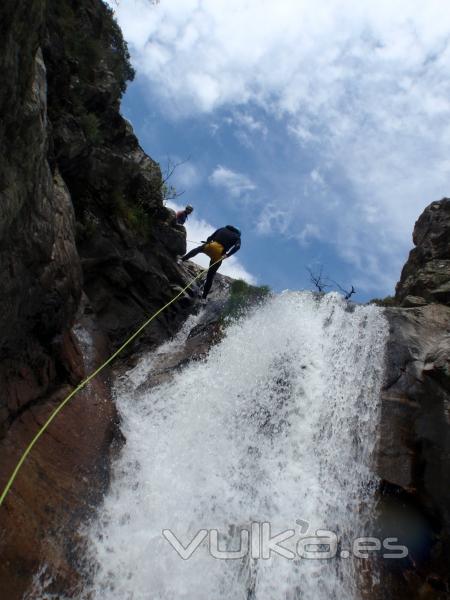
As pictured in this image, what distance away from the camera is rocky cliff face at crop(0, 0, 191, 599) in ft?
19.4

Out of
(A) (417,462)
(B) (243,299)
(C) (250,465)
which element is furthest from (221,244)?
(A) (417,462)

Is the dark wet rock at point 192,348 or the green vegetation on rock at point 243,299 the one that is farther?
the green vegetation on rock at point 243,299

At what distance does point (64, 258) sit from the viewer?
8820 mm

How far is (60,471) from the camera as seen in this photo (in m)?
7.47

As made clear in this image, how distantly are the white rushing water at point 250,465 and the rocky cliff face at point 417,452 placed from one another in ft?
1.19

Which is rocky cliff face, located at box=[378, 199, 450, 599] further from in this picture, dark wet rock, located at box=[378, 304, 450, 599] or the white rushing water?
the white rushing water

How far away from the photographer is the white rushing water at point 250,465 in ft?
22.5

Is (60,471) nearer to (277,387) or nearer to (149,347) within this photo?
(277,387)

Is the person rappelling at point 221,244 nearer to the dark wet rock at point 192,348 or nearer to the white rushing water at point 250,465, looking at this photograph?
the dark wet rock at point 192,348

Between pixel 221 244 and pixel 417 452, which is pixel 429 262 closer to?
pixel 221 244

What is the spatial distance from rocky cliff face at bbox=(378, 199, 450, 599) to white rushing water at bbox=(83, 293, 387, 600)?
36 centimetres

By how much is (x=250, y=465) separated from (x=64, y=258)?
17.7ft

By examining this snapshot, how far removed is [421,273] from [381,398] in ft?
22.1

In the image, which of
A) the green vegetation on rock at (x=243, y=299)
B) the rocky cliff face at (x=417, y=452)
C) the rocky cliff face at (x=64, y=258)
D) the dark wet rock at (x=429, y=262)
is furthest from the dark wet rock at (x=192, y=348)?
the dark wet rock at (x=429, y=262)
